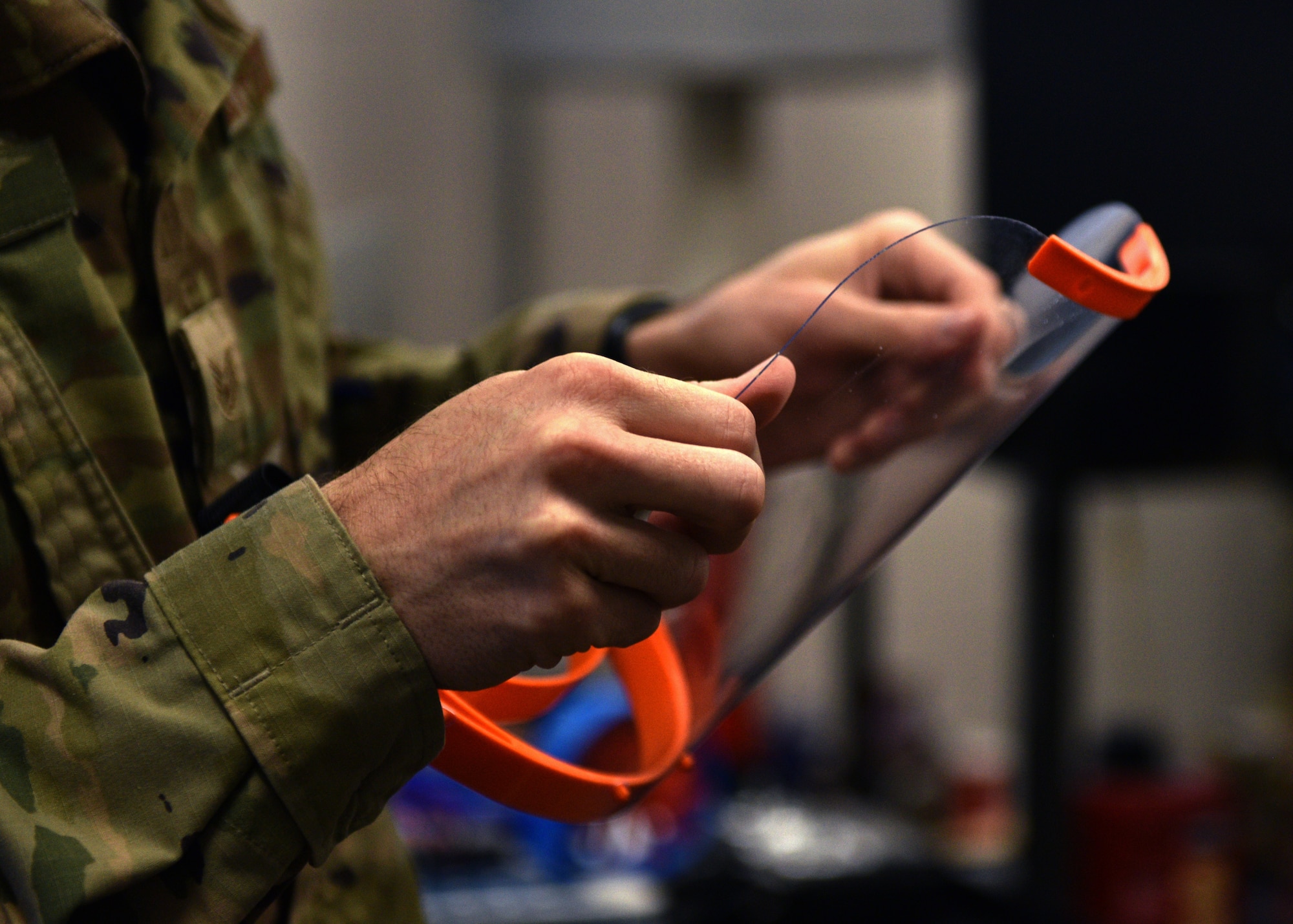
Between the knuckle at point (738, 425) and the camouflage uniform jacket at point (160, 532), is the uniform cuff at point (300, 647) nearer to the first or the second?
the camouflage uniform jacket at point (160, 532)

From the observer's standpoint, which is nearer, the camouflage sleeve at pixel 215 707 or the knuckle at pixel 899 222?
the camouflage sleeve at pixel 215 707

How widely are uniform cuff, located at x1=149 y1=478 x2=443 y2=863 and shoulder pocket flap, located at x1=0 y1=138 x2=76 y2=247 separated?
15 cm

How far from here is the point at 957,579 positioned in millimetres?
1803

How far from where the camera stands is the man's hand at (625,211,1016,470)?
0.51 metres

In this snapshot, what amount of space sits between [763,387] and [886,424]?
6.3 inches

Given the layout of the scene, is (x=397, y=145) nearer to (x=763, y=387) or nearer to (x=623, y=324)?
(x=623, y=324)

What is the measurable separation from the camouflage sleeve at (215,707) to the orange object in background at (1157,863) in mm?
1001

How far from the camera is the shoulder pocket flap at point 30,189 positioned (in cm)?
44

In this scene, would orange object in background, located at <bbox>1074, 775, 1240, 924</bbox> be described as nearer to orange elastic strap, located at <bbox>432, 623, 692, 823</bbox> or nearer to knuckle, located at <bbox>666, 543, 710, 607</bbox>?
orange elastic strap, located at <bbox>432, 623, 692, 823</bbox>

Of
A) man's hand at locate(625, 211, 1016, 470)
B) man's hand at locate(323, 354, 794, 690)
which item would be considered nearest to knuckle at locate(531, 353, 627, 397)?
man's hand at locate(323, 354, 794, 690)

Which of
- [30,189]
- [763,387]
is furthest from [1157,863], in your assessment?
[30,189]

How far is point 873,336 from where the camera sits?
1.78 ft

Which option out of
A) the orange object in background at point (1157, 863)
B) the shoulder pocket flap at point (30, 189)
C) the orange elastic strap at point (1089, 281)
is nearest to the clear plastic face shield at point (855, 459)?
the orange elastic strap at point (1089, 281)

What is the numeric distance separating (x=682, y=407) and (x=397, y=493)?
0.10m
